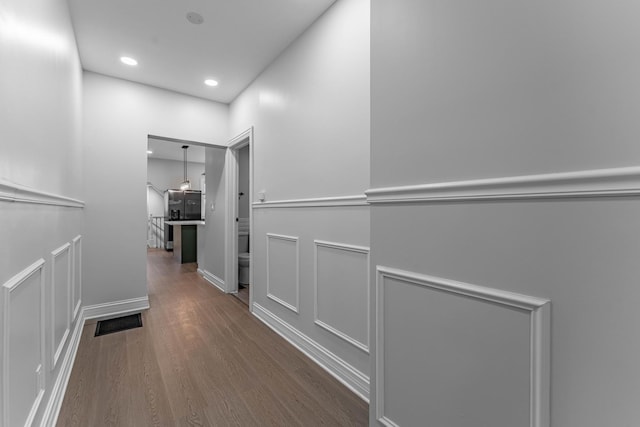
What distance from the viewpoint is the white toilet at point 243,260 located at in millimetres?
4012

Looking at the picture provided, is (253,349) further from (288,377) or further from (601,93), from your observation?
(601,93)

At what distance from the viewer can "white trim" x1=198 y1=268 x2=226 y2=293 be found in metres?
3.92

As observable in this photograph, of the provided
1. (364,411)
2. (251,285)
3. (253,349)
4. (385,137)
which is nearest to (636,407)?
(385,137)

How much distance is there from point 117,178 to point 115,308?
55.4 inches

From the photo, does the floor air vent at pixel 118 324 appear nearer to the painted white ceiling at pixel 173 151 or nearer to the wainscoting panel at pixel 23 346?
the wainscoting panel at pixel 23 346

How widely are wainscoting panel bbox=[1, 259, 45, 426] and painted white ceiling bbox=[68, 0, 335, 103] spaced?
1.97m

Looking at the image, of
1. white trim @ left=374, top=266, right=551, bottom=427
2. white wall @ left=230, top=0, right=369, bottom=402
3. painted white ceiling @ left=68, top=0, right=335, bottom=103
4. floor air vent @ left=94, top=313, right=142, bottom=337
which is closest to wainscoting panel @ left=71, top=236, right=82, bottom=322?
floor air vent @ left=94, top=313, right=142, bottom=337

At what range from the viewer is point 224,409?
5.23 ft

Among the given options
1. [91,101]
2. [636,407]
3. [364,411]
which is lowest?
[364,411]

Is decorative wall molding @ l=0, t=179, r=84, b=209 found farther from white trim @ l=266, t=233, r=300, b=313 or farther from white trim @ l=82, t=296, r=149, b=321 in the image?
white trim @ l=82, t=296, r=149, b=321

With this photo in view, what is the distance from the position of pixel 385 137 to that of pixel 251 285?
2456 mm

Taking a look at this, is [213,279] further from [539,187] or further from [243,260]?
[539,187]

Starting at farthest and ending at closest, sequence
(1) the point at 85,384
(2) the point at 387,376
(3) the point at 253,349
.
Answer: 1. (3) the point at 253,349
2. (1) the point at 85,384
3. (2) the point at 387,376

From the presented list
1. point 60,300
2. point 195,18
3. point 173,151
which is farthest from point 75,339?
point 173,151
